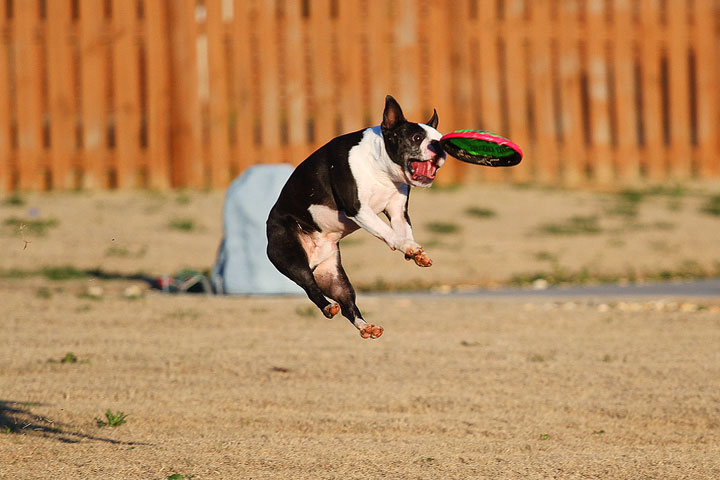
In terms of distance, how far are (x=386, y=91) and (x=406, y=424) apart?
35.3 feet

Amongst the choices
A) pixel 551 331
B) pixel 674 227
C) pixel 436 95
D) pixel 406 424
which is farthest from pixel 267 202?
pixel 674 227

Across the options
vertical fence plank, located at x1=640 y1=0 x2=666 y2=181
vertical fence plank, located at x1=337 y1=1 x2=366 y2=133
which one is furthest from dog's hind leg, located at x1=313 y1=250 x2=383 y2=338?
vertical fence plank, located at x1=640 y1=0 x2=666 y2=181

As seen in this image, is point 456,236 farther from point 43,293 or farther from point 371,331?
point 371,331

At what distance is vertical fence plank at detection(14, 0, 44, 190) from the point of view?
17.6 m

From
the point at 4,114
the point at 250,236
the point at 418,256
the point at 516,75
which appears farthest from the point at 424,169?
the point at 4,114

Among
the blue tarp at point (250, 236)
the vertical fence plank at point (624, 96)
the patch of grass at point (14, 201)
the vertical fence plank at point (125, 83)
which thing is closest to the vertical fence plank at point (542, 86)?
the vertical fence plank at point (624, 96)

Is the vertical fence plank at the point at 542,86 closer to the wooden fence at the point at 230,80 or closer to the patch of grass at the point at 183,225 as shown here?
the wooden fence at the point at 230,80

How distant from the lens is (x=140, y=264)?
1503cm

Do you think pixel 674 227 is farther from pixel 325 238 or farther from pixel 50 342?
pixel 325 238

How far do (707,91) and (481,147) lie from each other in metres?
16.0

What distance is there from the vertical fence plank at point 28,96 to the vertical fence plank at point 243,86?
10.7 ft

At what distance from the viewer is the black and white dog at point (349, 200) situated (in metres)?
4.74

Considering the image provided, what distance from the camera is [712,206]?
1805 cm

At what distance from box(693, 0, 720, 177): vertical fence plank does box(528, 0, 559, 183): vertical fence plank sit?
291 cm
